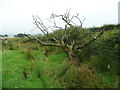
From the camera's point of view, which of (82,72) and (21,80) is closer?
(82,72)

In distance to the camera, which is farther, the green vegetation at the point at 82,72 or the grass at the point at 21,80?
the grass at the point at 21,80

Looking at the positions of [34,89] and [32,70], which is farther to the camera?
[32,70]

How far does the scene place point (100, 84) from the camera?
298 centimetres

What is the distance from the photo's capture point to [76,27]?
5.53 meters

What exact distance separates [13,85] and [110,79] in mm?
2669

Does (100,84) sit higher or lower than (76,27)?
lower

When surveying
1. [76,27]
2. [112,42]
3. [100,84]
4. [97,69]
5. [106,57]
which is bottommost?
[100,84]

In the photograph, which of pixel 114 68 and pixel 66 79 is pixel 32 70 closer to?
pixel 66 79

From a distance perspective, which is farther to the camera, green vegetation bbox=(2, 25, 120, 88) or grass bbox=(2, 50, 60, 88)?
grass bbox=(2, 50, 60, 88)

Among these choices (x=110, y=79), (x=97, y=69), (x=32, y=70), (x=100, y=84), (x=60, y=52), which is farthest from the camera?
(x=60, y=52)

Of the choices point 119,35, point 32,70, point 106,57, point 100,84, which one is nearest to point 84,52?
point 106,57

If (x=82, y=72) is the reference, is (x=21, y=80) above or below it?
below

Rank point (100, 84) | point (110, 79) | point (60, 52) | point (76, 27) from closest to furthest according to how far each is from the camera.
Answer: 1. point (100, 84)
2. point (110, 79)
3. point (76, 27)
4. point (60, 52)

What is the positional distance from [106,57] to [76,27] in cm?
229
